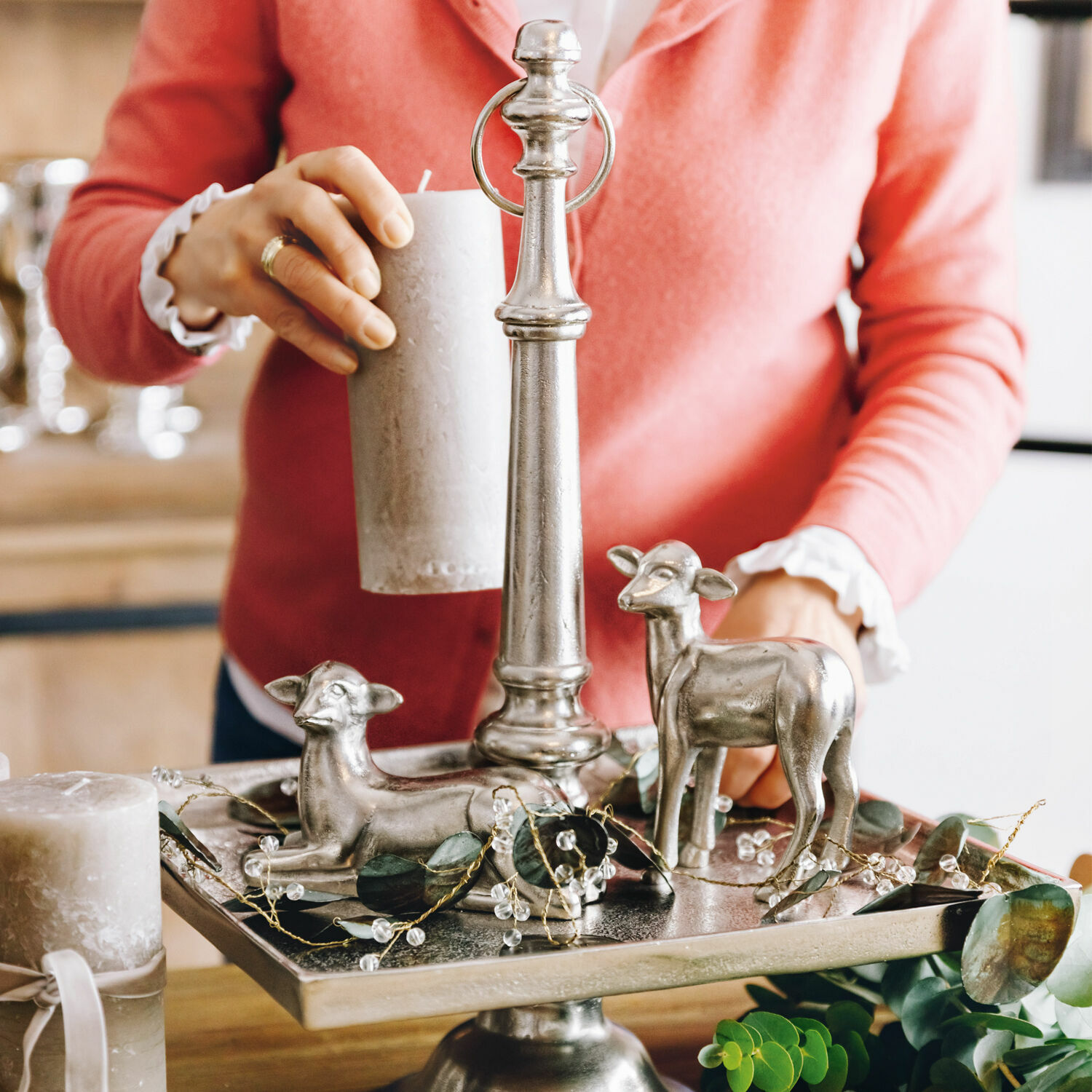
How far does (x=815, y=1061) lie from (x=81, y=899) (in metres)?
0.26

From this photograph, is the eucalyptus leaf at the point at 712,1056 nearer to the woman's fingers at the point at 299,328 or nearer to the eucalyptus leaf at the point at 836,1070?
the eucalyptus leaf at the point at 836,1070

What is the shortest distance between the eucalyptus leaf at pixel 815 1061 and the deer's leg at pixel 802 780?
2.5 inches

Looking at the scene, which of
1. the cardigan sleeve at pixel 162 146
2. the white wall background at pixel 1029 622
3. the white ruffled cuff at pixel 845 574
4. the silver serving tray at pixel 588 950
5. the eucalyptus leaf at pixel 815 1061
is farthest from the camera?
the white wall background at pixel 1029 622

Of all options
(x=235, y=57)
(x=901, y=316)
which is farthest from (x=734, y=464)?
(x=235, y=57)

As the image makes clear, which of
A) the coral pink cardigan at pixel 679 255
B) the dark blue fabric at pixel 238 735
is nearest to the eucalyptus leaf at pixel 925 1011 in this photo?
the coral pink cardigan at pixel 679 255

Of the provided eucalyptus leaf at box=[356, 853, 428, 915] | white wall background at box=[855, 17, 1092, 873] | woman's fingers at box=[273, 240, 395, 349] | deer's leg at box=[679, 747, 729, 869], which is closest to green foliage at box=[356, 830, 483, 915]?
eucalyptus leaf at box=[356, 853, 428, 915]

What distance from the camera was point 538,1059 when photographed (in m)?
0.48

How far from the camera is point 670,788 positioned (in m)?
0.50

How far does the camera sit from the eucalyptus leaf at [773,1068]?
0.48 meters

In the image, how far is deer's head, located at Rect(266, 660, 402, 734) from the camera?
48cm

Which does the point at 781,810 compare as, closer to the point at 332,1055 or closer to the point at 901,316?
Answer: the point at 332,1055

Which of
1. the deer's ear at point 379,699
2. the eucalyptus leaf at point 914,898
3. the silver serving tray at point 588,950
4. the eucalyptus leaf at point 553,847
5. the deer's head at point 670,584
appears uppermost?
the deer's head at point 670,584

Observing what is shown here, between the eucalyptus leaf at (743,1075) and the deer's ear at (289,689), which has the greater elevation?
the deer's ear at (289,689)

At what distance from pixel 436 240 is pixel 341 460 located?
0.86 ft
